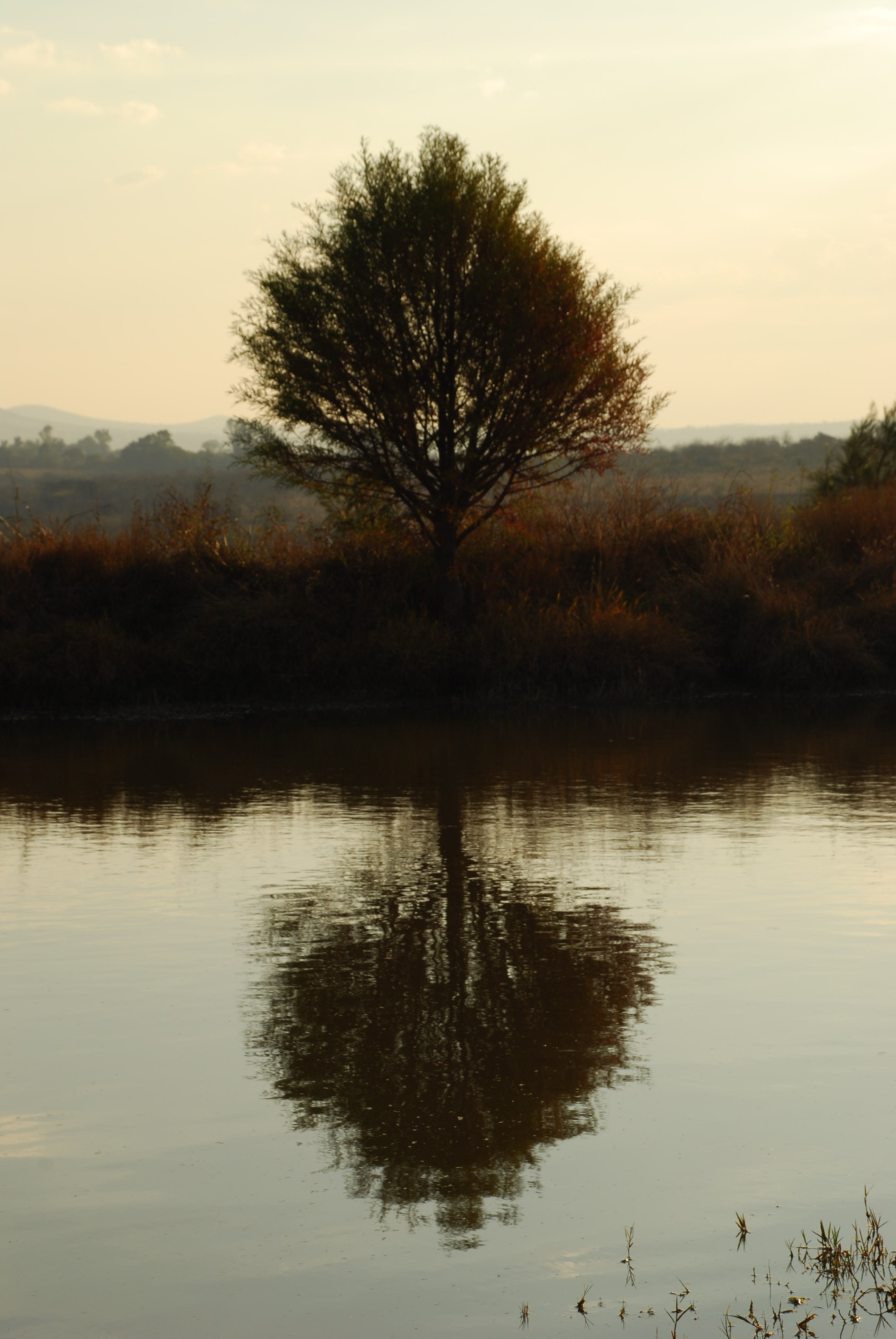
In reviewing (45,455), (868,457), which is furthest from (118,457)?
(868,457)

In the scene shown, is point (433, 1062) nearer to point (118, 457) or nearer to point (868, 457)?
point (868, 457)

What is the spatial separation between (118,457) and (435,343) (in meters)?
108

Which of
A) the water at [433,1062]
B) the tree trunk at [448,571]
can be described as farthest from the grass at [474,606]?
the water at [433,1062]

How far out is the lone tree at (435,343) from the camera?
26.8 m

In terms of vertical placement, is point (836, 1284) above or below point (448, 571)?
below

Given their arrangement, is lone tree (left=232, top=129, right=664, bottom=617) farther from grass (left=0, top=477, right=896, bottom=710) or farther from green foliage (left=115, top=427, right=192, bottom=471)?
green foliage (left=115, top=427, right=192, bottom=471)

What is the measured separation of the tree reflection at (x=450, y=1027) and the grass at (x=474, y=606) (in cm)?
1620

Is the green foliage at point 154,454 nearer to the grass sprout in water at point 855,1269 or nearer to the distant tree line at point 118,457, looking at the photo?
the distant tree line at point 118,457

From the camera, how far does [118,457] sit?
131 meters

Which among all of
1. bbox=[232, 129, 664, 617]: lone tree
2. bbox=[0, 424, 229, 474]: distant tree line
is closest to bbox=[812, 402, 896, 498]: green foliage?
bbox=[232, 129, 664, 617]: lone tree

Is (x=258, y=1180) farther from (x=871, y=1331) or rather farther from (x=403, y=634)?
(x=403, y=634)

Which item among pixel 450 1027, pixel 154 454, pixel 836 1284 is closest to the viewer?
pixel 836 1284

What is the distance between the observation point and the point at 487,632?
1060 inches

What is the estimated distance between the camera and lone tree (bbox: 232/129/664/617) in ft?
87.9
